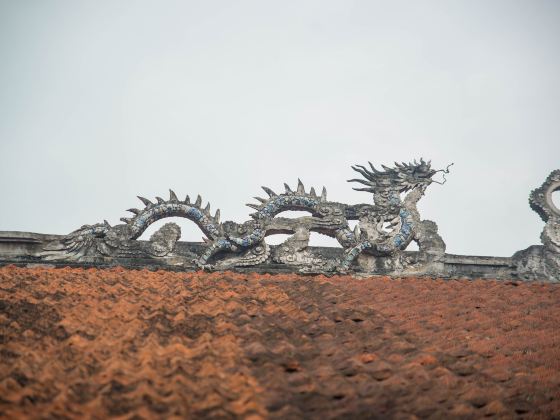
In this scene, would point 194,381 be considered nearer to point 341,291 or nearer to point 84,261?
point 341,291

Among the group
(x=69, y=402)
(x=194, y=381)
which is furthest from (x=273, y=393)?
(x=69, y=402)

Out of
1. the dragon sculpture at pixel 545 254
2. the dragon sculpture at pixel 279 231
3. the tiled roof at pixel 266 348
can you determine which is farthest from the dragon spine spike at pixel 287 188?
the dragon sculpture at pixel 545 254

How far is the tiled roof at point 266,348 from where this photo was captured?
3.87m

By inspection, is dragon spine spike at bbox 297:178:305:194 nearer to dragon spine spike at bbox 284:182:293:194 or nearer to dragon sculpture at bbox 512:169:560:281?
dragon spine spike at bbox 284:182:293:194

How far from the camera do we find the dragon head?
9.10 metres

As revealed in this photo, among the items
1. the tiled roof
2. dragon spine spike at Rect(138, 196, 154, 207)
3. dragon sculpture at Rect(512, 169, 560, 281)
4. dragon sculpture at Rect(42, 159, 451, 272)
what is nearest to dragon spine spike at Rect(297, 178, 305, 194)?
dragon sculpture at Rect(42, 159, 451, 272)

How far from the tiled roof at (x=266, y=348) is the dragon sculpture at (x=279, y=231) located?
825 millimetres

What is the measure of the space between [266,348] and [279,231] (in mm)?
3725

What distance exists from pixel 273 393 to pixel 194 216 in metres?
4.67

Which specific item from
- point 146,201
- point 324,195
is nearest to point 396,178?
point 324,195

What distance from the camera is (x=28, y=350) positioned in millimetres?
4516

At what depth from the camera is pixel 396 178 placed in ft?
30.1

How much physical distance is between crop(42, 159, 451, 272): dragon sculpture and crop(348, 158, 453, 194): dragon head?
0.06 ft

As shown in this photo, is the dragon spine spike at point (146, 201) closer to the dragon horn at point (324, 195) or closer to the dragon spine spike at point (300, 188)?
the dragon spine spike at point (300, 188)
